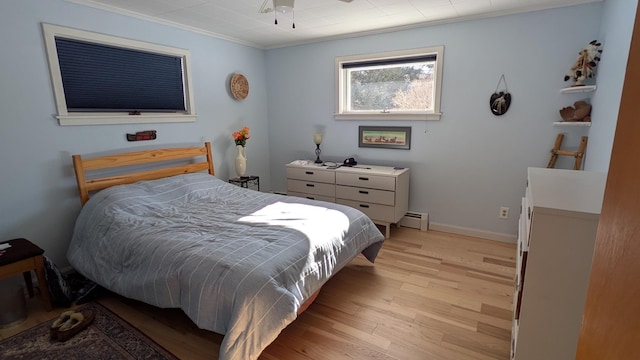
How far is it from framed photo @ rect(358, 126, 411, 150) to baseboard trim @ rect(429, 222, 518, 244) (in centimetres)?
100

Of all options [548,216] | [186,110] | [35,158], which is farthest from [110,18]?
[548,216]

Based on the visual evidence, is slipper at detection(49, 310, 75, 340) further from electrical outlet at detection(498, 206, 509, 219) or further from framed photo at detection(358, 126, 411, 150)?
electrical outlet at detection(498, 206, 509, 219)

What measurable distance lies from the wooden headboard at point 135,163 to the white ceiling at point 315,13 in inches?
51.6

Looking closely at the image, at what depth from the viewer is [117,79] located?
2.96 metres

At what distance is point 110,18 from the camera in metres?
2.81

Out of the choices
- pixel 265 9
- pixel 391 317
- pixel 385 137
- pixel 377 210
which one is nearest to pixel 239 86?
pixel 265 9

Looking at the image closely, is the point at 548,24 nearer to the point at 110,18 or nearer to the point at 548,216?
the point at 548,216

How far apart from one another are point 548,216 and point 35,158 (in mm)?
3371

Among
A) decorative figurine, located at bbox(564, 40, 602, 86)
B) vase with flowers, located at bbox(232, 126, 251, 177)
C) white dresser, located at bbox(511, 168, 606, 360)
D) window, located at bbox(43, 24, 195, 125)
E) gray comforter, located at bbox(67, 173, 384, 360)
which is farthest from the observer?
vase with flowers, located at bbox(232, 126, 251, 177)

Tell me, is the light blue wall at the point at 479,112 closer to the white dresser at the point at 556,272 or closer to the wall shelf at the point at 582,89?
the wall shelf at the point at 582,89

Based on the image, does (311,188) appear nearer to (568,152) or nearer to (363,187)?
(363,187)

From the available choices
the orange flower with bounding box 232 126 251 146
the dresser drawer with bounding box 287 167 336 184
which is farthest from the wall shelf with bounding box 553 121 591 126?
the orange flower with bounding box 232 126 251 146

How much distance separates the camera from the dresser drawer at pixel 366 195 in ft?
11.1

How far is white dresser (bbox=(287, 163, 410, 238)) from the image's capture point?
3.40 metres
